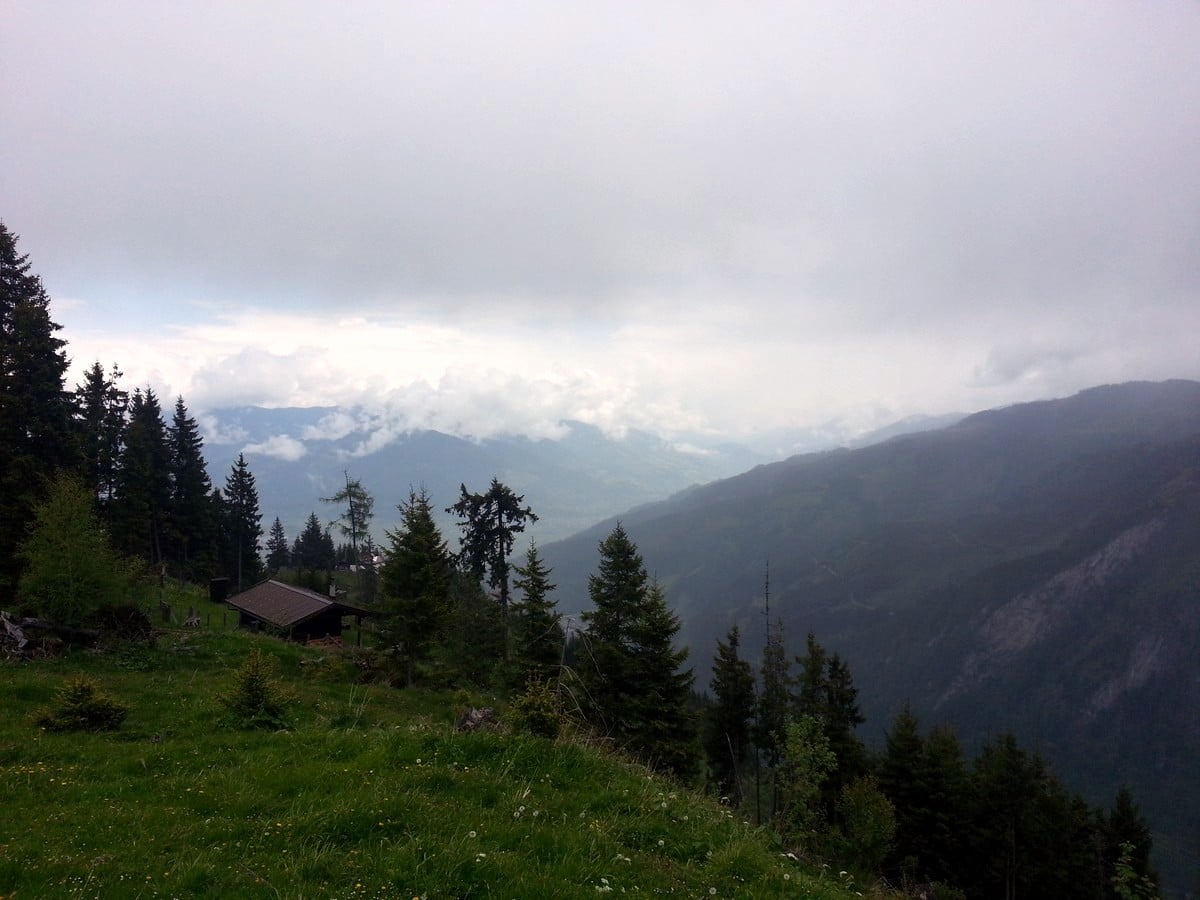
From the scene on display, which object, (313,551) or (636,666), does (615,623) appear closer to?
(636,666)

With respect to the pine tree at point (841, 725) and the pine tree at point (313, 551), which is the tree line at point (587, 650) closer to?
the pine tree at point (841, 725)

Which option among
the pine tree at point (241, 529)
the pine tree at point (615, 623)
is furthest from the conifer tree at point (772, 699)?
the pine tree at point (241, 529)

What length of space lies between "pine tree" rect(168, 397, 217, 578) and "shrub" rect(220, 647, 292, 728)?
47.6 metres

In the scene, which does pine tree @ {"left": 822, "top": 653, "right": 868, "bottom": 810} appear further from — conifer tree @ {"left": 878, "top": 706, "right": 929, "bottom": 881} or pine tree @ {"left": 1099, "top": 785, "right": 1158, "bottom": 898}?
pine tree @ {"left": 1099, "top": 785, "right": 1158, "bottom": 898}

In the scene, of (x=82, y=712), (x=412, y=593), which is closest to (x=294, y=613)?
(x=412, y=593)

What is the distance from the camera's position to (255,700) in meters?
11.8

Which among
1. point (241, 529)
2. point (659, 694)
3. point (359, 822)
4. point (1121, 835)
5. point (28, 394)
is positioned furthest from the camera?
point (241, 529)

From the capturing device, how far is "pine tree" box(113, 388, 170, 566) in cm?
4409

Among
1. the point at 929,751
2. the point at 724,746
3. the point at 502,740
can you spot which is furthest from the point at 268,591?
the point at 929,751

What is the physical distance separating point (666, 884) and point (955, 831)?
46016mm

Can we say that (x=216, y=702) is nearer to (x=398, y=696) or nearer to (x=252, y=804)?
(x=252, y=804)

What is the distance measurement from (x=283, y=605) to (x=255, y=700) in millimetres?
28555

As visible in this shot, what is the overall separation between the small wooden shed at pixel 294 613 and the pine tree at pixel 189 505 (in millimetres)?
17289

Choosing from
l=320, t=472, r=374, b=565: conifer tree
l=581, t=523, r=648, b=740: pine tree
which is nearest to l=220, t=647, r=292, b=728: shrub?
l=581, t=523, r=648, b=740: pine tree
